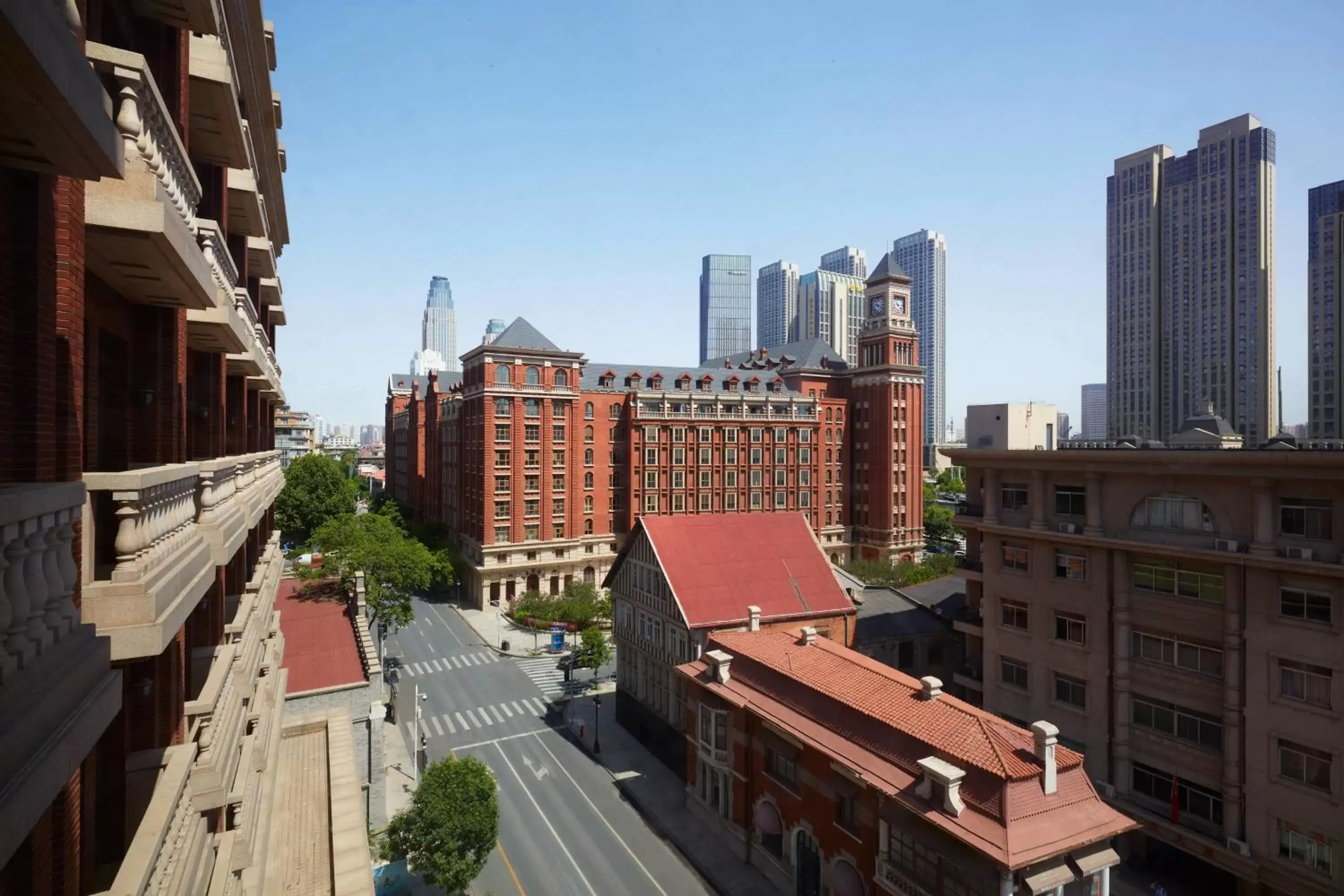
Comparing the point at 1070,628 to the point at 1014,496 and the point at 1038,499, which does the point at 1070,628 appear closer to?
the point at 1038,499

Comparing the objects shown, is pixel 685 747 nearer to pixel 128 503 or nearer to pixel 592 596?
pixel 592 596

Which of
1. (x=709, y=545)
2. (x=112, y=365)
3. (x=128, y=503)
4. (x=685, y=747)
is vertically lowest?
(x=685, y=747)

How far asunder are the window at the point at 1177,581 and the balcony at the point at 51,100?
3493cm

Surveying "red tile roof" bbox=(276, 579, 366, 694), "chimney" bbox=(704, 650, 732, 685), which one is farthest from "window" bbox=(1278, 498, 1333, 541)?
"red tile roof" bbox=(276, 579, 366, 694)

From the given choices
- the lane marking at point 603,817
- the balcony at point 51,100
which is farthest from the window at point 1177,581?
the balcony at point 51,100

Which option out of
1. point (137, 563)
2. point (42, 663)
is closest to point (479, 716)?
point (137, 563)

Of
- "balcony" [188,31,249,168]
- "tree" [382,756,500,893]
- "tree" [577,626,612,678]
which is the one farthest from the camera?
"tree" [577,626,612,678]

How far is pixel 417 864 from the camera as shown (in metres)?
26.9

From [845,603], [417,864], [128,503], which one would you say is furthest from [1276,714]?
[128,503]

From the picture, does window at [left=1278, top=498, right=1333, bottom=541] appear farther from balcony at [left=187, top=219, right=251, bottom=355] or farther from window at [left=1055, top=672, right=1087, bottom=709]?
balcony at [left=187, top=219, right=251, bottom=355]

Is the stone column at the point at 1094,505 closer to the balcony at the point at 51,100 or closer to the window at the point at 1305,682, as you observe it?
the window at the point at 1305,682

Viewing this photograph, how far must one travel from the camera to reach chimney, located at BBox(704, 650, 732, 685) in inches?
1267

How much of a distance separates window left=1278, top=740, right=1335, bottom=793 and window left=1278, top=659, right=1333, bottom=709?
1663mm

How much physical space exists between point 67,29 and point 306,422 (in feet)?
632
